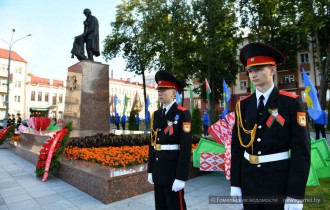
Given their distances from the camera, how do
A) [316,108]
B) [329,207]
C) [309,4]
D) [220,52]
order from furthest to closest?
[220,52]
[309,4]
[316,108]
[329,207]

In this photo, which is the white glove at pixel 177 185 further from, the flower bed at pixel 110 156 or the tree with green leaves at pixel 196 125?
the tree with green leaves at pixel 196 125

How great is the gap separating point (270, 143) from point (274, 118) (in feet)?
0.70

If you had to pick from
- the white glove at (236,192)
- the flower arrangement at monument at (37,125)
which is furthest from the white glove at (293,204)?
the flower arrangement at monument at (37,125)

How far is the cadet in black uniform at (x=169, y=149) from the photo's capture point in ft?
8.42

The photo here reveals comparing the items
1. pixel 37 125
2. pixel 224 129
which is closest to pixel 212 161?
pixel 224 129

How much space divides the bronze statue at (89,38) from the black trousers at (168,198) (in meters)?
8.07

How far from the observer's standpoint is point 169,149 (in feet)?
8.91

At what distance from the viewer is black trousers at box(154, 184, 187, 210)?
101 inches

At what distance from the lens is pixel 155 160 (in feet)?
9.15

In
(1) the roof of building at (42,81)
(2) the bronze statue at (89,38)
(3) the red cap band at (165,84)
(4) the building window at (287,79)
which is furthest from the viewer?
(1) the roof of building at (42,81)

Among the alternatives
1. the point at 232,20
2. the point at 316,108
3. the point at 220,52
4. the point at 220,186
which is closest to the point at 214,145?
the point at 220,186

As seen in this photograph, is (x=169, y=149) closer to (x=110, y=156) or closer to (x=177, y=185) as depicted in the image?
(x=177, y=185)

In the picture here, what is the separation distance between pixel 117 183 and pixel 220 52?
78.1 ft

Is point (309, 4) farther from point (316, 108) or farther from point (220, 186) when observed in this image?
point (220, 186)
